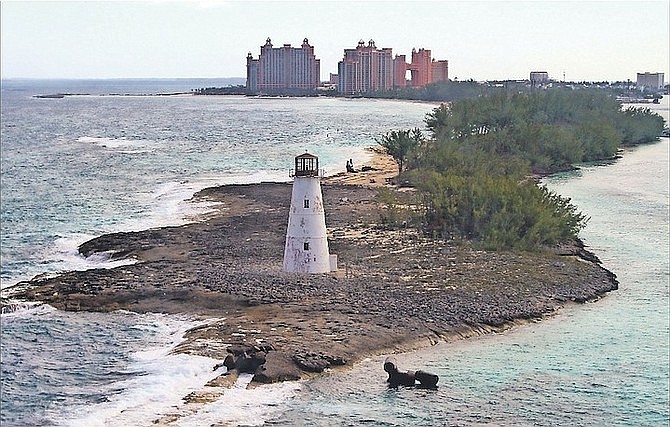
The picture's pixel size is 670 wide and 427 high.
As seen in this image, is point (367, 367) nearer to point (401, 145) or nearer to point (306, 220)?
point (306, 220)

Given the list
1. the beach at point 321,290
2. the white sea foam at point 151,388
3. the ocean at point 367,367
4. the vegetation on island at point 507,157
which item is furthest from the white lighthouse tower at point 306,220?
the vegetation on island at point 507,157

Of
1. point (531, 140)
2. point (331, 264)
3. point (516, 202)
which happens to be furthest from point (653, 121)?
point (331, 264)

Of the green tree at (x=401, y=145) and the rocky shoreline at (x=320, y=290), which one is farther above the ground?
the green tree at (x=401, y=145)

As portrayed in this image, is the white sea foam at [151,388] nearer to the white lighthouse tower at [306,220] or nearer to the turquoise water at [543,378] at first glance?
the turquoise water at [543,378]

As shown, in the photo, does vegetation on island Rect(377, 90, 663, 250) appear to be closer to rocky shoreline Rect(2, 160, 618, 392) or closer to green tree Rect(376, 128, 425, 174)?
green tree Rect(376, 128, 425, 174)

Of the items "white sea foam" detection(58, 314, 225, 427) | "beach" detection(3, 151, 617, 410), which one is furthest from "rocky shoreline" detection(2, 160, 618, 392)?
"white sea foam" detection(58, 314, 225, 427)

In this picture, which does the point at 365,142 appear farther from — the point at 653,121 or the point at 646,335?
the point at 646,335
